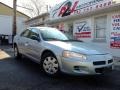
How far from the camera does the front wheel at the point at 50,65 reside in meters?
Result: 6.56

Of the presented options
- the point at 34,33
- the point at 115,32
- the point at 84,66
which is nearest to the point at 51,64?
the point at 84,66

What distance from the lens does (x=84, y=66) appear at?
234 inches

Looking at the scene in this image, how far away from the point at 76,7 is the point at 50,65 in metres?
8.90

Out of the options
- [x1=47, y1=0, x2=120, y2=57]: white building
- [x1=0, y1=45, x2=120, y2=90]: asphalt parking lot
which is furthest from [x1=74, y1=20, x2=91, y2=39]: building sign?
[x1=0, y1=45, x2=120, y2=90]: asphalt parking lot

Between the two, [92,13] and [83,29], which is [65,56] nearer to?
[92,13]

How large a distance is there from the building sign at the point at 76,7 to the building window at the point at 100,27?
73 cm

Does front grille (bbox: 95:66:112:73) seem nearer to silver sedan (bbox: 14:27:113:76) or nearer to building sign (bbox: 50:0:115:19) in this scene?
silver sedan (bbox: 14:27:113:76)

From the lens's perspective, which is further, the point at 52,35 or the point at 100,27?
the point at 100,27

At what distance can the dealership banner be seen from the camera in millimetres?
14031

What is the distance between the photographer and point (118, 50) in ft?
37.4

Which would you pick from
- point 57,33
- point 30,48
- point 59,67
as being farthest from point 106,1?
point 59,67

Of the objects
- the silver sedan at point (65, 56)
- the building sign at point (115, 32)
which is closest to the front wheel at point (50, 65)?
the silver sedan at point (65, 56)

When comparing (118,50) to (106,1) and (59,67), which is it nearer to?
(106,1)

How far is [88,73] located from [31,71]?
2.36 meters
